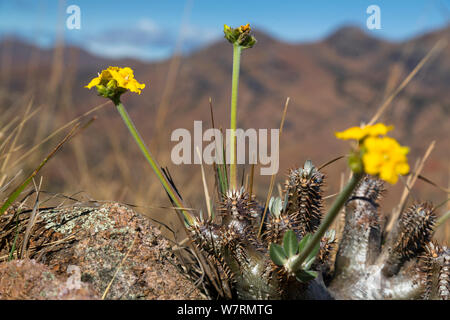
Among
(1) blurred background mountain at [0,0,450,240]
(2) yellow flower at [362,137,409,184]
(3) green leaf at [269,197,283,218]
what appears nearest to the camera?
(2) yellow flower at [362,137,409,184]

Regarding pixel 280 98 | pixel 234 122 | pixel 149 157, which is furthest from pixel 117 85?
pixel 280 98

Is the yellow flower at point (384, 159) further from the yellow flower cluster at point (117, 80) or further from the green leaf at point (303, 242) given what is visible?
the yellow flower cluster at point (117, 80)

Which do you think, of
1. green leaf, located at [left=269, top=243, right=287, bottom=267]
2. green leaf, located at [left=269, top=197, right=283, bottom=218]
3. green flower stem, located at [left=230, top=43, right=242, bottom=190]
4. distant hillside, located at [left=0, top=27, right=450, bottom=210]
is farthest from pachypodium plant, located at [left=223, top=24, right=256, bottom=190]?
distant hillside, located at [left=0, top=27, right=450, bottom=210]

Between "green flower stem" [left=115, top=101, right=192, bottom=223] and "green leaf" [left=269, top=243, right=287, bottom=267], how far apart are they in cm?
31

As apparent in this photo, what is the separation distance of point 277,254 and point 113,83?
67 cm

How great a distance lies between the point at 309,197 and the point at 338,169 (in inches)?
153

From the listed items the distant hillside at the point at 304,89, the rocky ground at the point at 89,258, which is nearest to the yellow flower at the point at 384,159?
the rocky ground at the point at 89,258

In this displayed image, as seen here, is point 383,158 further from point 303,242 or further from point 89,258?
point 89,258

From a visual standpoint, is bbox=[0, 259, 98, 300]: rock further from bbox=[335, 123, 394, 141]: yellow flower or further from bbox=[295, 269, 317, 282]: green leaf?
bbox=[335, 123, 394, 141]: yellow flower

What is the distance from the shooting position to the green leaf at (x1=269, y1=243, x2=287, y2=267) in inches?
44.3

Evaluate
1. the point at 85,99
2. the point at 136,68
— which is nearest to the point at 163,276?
the point at 85,99

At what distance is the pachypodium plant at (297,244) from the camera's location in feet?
3.85
